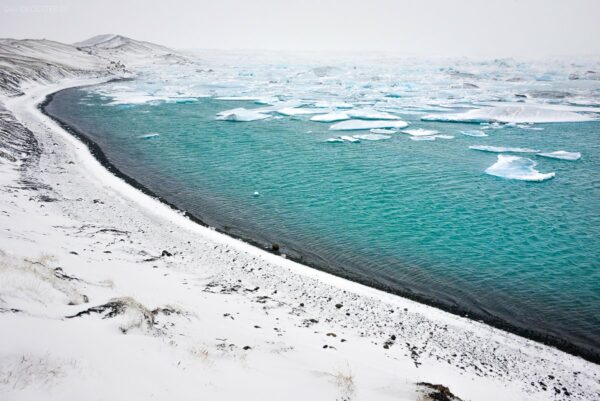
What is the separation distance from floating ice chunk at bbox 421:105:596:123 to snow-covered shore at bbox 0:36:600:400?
28.2 meters

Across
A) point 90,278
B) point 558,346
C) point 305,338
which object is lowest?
point 558,346

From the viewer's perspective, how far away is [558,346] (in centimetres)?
880

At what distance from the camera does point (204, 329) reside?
708 centimetres

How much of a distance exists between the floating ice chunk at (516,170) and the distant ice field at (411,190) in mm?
100

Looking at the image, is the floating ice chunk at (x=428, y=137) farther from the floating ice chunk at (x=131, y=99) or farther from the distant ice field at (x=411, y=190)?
the floating ice chunk at (x=131, y=99)

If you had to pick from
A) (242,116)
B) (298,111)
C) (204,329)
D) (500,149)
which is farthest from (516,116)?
(204,329)

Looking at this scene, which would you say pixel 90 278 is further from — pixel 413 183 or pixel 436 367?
pixel 413 183

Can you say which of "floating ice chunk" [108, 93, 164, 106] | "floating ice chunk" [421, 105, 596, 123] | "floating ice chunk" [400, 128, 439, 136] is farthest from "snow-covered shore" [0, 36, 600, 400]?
"floating ice chunk" [108, 93, 164, 106]

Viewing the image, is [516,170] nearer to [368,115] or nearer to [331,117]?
[368,115]

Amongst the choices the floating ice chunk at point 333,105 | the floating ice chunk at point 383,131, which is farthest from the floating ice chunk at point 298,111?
the floating ice chunk at point 383,131

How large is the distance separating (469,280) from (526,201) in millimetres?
7636

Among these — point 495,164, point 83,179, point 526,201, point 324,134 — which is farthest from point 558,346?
point 324,134

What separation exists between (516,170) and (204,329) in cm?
1913

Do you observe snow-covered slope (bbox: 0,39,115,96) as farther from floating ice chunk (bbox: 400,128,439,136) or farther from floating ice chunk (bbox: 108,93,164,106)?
floating ice chunk (bbox: 400,128,439,136)
